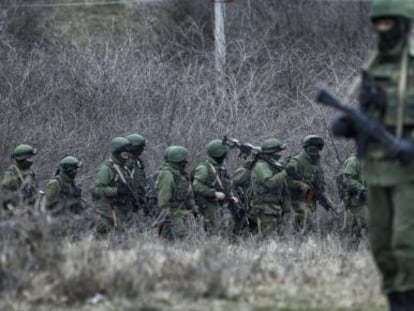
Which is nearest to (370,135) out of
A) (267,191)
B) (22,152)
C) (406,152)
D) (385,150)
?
(385,150)

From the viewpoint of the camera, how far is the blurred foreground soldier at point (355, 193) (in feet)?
46.5

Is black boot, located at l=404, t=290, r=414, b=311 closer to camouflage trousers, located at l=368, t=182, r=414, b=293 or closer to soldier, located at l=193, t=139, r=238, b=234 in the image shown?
camouflage trousers, located at l=368, t=182, r=414, b=293

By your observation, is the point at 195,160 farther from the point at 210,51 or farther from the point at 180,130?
the point at 210,51

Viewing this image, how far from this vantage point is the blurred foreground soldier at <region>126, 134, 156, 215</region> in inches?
543

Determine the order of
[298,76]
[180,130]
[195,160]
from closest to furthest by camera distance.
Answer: [195,160]
[180,130]
[298,76]

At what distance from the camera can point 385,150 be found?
623 centimetres

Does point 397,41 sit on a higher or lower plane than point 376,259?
higher

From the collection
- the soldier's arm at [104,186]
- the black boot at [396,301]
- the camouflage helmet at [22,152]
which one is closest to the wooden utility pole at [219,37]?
the camouflage helmet at [22,152]

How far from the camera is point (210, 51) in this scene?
24766mm

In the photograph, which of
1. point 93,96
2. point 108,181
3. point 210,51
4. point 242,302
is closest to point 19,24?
point 210,51

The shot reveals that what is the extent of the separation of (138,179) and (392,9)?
7.99m

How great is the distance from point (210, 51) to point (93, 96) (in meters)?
5.33

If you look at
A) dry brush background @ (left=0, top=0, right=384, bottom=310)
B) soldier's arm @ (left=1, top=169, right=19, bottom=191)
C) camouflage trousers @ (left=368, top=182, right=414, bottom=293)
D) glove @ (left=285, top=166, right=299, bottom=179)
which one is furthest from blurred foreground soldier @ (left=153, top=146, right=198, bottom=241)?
camouflage trousers @ (left=368, top=182, right=414, bottom=293)

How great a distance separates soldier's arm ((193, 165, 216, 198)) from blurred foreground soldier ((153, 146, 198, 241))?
0.22 m
